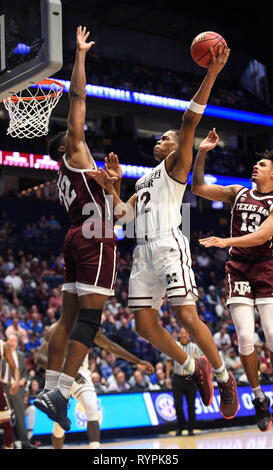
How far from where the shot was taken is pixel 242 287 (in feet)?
20.4

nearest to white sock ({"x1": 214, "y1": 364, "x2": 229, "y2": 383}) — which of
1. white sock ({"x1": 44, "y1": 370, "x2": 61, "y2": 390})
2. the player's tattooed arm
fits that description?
white sock ({"x1": 44, "y1": 370, "x2": 61, "y2": 390})

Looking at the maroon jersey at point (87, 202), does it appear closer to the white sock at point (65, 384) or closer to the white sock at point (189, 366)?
the white sock at point (65, 384)

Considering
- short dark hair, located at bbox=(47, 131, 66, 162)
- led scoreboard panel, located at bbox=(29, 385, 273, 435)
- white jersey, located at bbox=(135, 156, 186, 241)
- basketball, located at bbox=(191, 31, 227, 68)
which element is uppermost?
basketball, located at bbox=(191, 31, 227, 68)

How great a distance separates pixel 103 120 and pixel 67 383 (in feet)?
72.2

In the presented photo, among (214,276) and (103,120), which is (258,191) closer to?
(214,276)

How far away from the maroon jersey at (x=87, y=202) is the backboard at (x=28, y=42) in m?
0.94

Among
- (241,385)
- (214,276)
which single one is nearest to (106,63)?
(214,276)

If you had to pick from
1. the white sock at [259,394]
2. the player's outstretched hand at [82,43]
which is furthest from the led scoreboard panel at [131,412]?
the player's outstretched hand at [82,43]

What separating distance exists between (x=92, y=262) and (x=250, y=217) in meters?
2.00

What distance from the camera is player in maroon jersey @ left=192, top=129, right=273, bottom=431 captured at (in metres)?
6.12

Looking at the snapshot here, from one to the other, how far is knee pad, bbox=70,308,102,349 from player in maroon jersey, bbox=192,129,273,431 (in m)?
1.66

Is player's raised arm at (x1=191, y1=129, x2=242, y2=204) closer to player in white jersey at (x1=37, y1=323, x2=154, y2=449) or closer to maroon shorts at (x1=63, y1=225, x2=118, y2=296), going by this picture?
maroon shorts at (x1=63, y1=225, x2=118, y2=296)

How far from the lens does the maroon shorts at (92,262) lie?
502 cm

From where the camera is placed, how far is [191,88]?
24.7 meters
